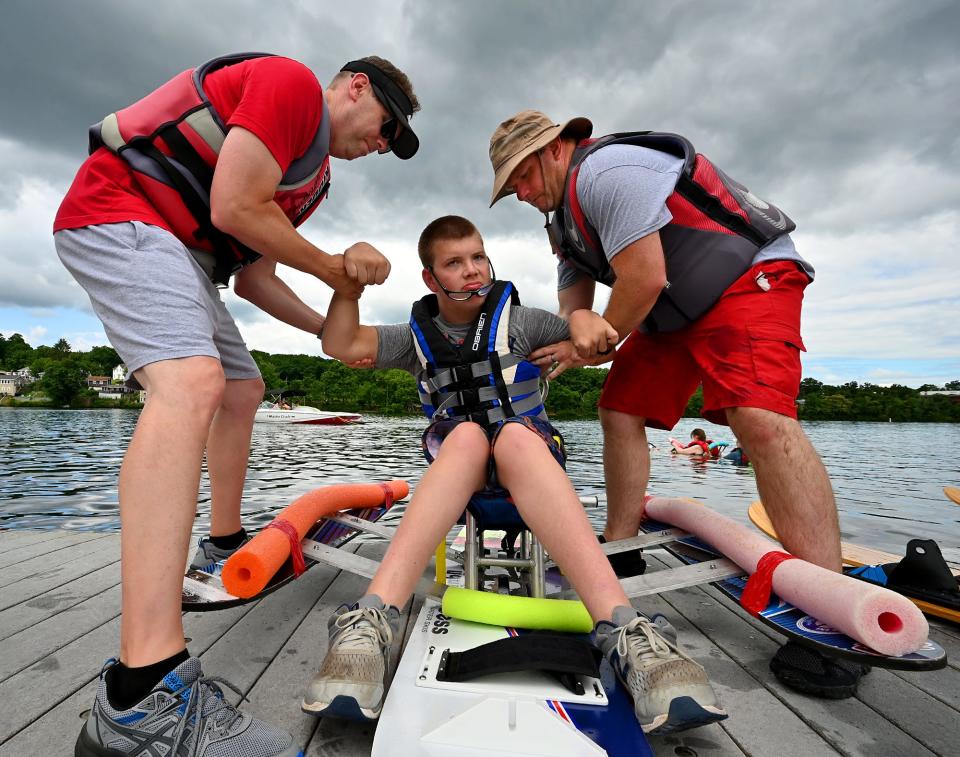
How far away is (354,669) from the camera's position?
1.33 meters

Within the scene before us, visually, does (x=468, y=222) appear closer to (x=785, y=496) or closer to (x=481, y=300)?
(x=481, y=300)

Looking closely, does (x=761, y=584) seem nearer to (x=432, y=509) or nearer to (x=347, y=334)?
(x=432, y=509)

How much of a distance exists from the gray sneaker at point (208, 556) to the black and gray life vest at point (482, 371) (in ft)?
3.39

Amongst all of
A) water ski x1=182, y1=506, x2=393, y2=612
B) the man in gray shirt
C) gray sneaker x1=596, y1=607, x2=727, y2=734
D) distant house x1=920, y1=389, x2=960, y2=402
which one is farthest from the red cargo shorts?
distant house x1=920, y1=389, x2=960, y2=402

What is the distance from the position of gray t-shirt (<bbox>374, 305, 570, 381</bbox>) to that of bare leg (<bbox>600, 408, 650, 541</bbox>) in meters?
0.62

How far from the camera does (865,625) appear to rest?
1454 millimetres

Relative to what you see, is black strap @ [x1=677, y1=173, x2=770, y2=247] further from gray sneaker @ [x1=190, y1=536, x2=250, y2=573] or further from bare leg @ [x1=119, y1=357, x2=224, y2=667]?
gray sneaker @ [x1=190, y1=536, x2=250, y2=573]

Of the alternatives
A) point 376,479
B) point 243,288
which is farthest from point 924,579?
point 376,479

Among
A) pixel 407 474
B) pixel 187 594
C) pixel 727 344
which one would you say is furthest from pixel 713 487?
pixel 187 594

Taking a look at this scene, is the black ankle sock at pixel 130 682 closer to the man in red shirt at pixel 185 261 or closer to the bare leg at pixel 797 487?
the man in red shirt at pixel 185 261

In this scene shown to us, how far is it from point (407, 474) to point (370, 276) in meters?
11.3

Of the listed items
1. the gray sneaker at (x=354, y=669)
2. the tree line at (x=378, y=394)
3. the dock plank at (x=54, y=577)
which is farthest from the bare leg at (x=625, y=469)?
the tree line at (x=378, y=394)

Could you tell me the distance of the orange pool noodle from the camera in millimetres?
1905

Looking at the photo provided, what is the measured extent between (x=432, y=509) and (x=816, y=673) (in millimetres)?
1231
